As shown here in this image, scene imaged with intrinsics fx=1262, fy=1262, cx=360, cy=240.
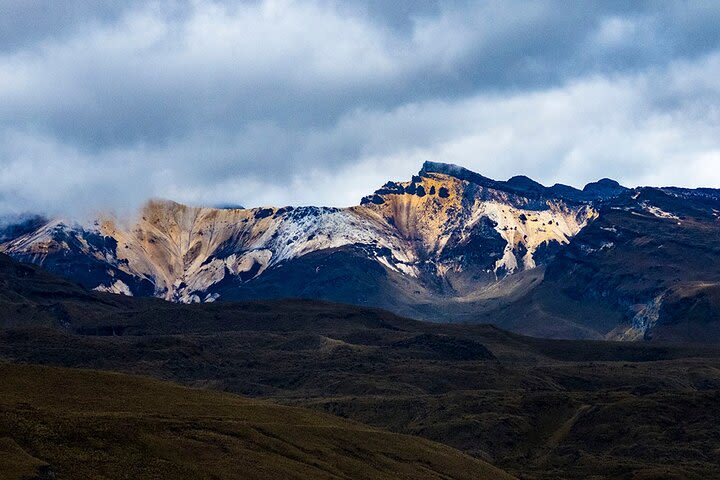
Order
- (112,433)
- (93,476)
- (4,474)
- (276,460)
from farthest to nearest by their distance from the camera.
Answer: (276,460) → (112,433) → (93,476) → (4,474)

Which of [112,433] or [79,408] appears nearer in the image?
[112,433]

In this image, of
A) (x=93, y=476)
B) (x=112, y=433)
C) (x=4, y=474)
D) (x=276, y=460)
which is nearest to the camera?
(x=4, y=474)

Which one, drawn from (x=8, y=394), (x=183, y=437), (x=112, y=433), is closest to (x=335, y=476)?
(x=183, y=437)

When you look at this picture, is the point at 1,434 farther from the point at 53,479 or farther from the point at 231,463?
the point at 231,463

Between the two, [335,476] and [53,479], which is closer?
[53,479]

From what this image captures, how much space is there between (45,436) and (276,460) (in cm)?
4095

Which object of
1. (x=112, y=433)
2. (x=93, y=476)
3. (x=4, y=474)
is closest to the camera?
(x=4, y=474)

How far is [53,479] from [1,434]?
15593 mm

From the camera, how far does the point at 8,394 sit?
7697 inches

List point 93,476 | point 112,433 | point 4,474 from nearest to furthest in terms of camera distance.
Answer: point 4,474 → point 93,476 → point 112,433

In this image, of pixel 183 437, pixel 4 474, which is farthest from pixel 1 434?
pixel 183 437

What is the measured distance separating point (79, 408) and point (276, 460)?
106 ft

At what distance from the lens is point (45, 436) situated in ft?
549

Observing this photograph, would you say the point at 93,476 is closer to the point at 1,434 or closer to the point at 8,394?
the point at 1,434
